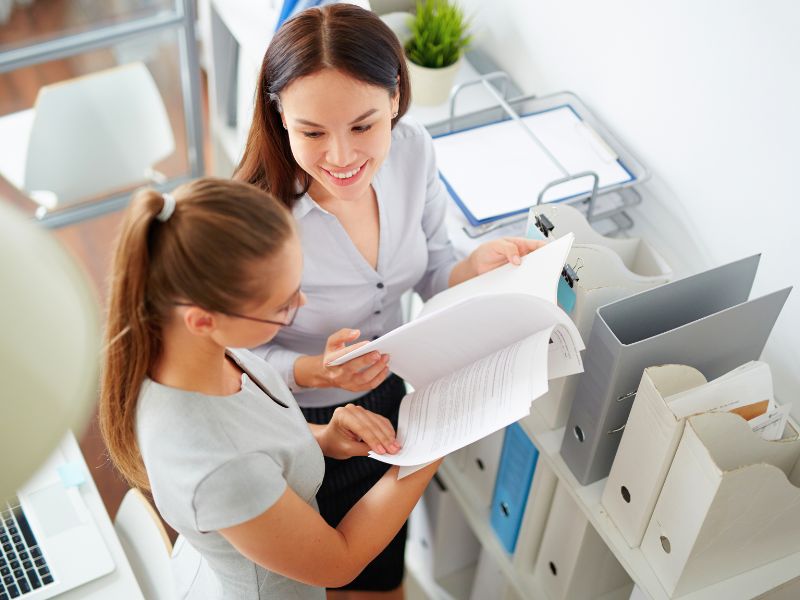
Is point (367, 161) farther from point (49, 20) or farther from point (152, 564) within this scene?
point (49, 20)

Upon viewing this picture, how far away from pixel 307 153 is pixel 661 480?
69 centimetres

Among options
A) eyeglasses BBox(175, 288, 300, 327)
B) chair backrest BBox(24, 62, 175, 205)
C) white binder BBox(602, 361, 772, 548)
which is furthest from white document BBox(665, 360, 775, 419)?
chair backrest BBox(24, 62, 175, 205)

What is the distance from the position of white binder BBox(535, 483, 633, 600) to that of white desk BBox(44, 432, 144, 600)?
716 mm

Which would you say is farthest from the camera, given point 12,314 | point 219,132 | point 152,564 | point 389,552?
point 219,132

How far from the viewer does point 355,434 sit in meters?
1.30

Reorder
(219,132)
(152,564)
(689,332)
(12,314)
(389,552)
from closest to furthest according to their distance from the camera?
(12,314) < (689,332) < (152,564) < (389,552) < (219,132)

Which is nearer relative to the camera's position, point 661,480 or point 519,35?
point 661,480

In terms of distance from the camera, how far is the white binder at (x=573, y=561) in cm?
146

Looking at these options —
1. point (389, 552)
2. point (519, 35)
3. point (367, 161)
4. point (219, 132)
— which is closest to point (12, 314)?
point (367, 161)

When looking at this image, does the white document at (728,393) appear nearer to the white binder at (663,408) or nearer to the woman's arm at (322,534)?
the white binder at (663,408)

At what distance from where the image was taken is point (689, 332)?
1.16m

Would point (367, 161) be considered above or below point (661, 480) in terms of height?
above

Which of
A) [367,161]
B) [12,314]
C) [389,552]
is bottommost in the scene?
[389,552]

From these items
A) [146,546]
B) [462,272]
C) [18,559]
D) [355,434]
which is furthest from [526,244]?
[18,559]
